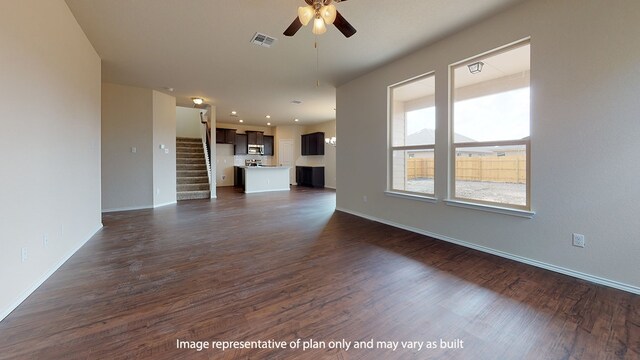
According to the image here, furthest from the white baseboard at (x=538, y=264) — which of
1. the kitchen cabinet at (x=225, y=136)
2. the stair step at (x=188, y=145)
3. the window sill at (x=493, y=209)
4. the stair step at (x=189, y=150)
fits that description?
the kitchen cabinet at (x=225, y=136)

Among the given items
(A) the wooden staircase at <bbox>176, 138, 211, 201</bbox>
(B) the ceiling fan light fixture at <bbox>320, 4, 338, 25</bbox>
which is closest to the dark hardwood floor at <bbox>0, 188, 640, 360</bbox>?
(B) the ceiling fan light fixture at <bbox>320, 4, 338, 25</bbox>

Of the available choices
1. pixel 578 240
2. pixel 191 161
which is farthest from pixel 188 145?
pixel 578 240

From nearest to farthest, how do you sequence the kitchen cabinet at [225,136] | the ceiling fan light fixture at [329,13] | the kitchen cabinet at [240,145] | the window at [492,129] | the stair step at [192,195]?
the ceiling fan light fixture at [329,13] < the window at [492,129] < the stair step at [192,195] < the kitchen cabinet at [225,136] < the kitchen cabinet at [240,145]

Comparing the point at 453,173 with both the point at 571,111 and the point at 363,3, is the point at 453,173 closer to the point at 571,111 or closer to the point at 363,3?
the point at 571,111

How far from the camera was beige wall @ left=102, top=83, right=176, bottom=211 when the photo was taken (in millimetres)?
5465

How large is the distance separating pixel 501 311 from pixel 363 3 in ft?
10.2

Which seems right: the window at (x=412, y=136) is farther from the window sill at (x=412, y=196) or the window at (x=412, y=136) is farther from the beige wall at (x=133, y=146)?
the beige wall at (x=133, y=146)

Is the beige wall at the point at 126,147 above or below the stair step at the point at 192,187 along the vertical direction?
above

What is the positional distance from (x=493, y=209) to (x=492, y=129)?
38.7 inches

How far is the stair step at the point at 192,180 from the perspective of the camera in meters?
7.71

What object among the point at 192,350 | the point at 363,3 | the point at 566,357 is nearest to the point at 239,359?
the point at 192,350

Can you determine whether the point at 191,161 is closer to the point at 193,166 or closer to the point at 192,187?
the point at 193,166

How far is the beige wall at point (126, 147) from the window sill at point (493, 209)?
246 inches

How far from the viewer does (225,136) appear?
1070cm
